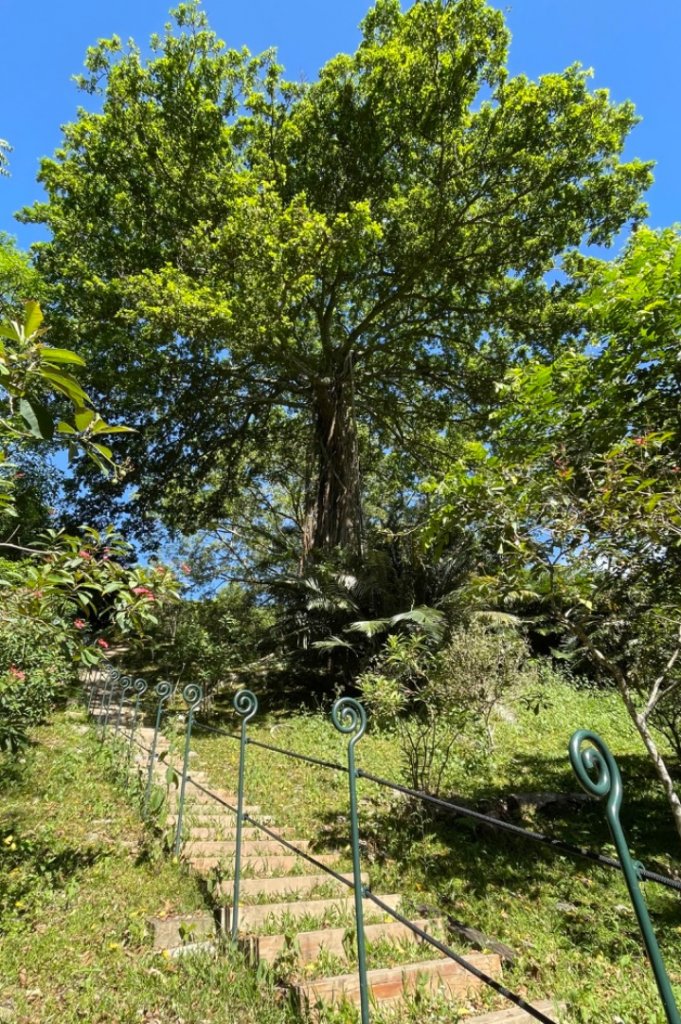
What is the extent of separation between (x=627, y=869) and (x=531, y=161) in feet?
38.6

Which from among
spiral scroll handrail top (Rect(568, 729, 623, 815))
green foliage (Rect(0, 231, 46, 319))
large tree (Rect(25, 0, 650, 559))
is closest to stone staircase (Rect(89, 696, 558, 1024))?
spiral scroll handrail top (Rect(568, 729, 623, 815))

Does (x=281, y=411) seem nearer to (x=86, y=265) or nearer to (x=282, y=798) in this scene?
(x=86, y=265)

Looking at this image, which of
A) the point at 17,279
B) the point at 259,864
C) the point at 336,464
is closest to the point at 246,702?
the point at 259,864

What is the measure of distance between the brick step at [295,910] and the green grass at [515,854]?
17.1 inches

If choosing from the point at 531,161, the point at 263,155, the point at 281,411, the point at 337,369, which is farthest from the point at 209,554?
the point at 531,161

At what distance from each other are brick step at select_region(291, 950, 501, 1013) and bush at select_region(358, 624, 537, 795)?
2.21 m

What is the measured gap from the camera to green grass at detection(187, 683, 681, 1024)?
300 centimetres

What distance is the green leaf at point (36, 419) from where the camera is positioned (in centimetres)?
159

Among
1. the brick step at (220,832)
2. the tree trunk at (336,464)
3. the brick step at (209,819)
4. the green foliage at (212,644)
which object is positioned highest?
the tree trunk at (336,464)

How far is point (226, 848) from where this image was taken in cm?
397

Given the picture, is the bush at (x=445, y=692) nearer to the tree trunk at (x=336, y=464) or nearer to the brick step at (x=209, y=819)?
the brick step at (x=209, y=819)

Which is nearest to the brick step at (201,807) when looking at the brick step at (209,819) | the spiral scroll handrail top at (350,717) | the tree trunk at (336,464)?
the brick step at (209,819)

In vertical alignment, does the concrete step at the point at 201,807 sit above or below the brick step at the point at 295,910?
above

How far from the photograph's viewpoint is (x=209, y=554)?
21531mm
